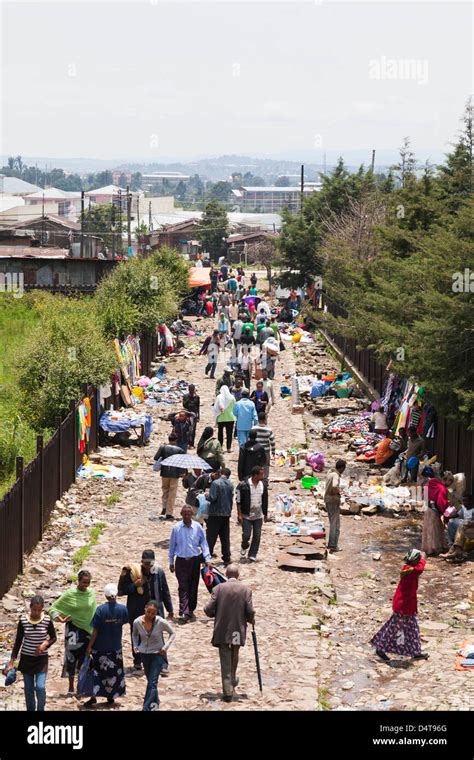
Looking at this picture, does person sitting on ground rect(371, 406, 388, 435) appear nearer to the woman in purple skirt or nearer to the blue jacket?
the blue jacket

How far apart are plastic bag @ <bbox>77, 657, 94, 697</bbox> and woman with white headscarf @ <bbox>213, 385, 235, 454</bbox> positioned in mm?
12144

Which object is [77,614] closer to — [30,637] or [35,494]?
[30,637]

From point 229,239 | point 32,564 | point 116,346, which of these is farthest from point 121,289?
point 229,239

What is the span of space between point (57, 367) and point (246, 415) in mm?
3821

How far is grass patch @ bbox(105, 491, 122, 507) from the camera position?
66.2 ft

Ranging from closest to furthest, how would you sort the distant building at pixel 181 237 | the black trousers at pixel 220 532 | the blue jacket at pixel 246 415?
the black trousers at pixel 220 532, the blue jacket at pixel 246 415, the distant building at pixel 181 237

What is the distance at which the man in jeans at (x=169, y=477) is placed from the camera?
18.3 m

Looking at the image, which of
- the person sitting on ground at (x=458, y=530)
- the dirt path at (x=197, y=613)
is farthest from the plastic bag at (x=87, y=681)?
the person sitting on ground at (x=458, y=530)

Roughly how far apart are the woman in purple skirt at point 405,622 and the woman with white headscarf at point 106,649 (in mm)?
3422

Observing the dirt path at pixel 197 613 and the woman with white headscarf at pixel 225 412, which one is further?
the woman with white headscarf at pixel 225 412

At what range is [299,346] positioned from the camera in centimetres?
4388

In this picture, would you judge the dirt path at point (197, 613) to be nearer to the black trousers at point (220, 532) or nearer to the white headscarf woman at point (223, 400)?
the black trousers at point (220, 532)

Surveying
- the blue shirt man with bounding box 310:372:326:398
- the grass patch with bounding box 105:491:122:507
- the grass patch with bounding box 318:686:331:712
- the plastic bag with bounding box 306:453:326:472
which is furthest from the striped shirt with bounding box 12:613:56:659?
the blue shirt man with bounding box 310:372:326:398

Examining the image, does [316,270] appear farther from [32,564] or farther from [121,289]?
[32,564]
